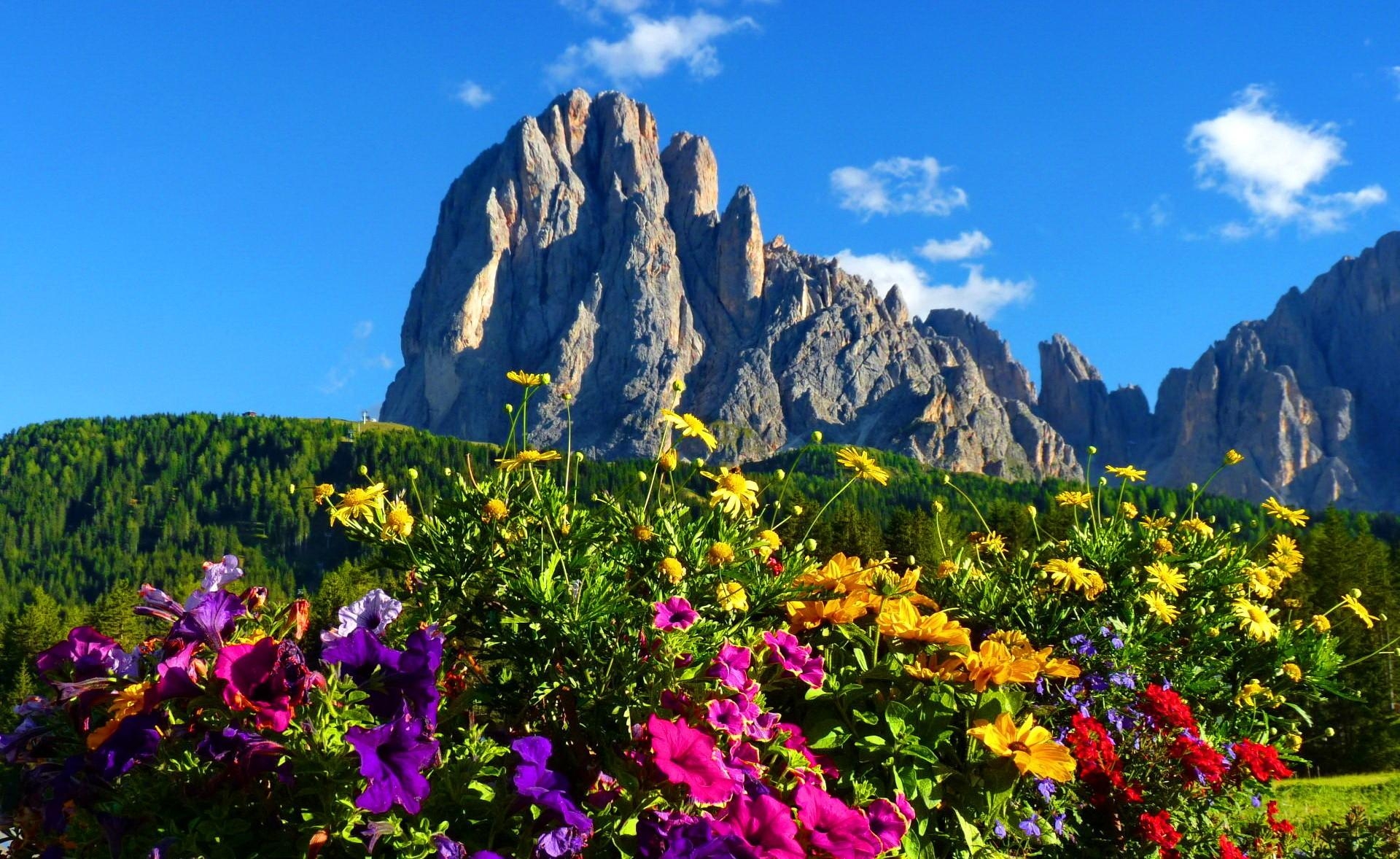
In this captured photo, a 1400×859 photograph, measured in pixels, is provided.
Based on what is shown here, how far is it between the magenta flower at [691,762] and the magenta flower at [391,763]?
512mm

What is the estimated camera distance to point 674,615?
2.54m

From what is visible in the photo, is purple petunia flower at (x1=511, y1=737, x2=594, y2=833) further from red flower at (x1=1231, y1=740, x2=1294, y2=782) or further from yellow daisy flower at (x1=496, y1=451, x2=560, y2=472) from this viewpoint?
red flower at (x1=1231, y1=740, x2=1294, y2=782)

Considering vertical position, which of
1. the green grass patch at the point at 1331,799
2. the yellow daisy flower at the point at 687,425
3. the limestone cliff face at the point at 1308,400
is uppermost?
the limestone cliff face at the point at 1308,400

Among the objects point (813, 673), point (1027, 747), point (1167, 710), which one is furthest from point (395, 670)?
point (1167, 710)

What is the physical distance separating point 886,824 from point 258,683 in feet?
4.95

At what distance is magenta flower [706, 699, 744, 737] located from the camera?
240 cm

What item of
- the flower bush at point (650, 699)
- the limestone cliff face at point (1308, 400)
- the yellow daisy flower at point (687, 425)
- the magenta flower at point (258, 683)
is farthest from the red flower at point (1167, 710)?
the limestone cliff face at point (1308, 400)

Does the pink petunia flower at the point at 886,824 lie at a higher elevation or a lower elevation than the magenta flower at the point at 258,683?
lower

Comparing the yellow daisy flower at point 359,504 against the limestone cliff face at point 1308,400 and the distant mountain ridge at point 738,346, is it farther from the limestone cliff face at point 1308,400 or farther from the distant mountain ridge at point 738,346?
the limestone cliff face at point 1308,400

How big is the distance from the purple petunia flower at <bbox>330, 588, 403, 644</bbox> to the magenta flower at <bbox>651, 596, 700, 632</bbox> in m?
0.72

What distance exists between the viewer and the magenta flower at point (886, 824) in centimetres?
224

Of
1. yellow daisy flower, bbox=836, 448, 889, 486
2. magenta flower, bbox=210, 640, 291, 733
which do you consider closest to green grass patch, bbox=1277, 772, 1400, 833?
yellow daisy flower, bbox=836, 448, 889, 486

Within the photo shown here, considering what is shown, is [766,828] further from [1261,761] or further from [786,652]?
[1261,761]

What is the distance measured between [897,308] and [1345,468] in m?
63.8
